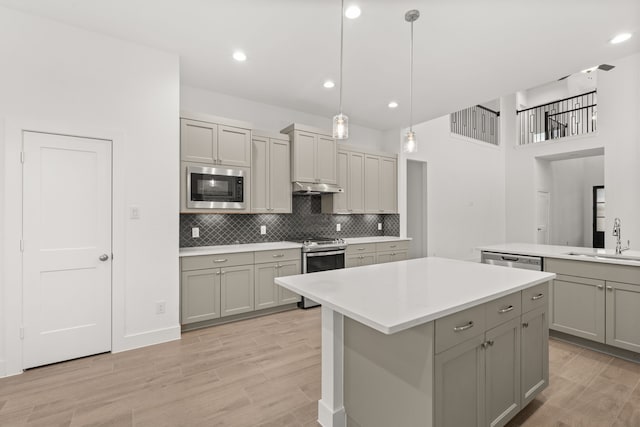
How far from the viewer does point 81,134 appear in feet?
8.84

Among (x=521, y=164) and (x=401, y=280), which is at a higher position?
(x=521, y=164)

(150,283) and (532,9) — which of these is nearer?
(532,9)

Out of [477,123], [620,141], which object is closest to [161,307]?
[620,141]

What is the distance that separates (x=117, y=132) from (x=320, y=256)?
2.75 metres

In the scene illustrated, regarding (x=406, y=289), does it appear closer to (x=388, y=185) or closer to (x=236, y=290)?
(x=236, y=290)

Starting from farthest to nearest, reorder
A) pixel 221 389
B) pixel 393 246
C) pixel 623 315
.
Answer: pixel 393 246 → pixel 623 315 → pixel 221 389

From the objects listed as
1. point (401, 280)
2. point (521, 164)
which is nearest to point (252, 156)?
point (401, 280)

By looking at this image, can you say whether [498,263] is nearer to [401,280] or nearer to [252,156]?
[401,280]

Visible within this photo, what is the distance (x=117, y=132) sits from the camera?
9.37 ft

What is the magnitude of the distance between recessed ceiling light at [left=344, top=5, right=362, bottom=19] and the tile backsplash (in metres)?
2.78

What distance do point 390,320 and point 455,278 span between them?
987 mm

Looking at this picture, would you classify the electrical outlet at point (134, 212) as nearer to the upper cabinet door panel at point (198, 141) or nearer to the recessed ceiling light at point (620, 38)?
the upper cabinet door panel at point (198, 141)

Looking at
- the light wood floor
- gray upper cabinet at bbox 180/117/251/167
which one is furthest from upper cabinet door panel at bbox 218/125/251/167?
the light wood floor

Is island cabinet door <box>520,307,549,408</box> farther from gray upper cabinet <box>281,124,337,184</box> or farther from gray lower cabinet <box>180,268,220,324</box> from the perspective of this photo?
gray upper cabinet <box>281,124,337,184</box>
